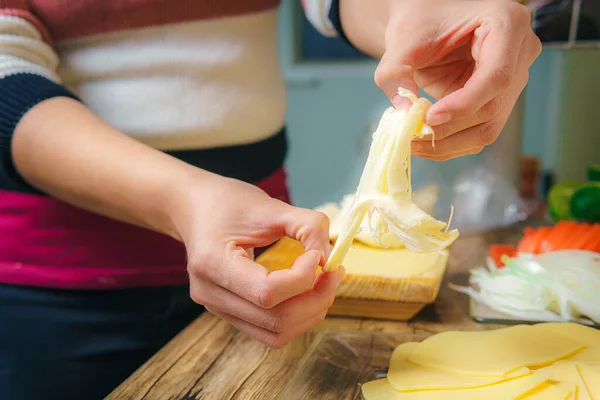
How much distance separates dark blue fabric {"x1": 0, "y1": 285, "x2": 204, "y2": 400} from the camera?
828 millimetres

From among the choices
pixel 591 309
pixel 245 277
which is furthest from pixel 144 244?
pixel 591 309

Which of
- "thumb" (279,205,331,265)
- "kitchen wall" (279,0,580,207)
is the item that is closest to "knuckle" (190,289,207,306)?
"thumb" (279,205,331,265)

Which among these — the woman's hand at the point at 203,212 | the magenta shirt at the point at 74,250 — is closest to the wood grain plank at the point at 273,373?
the woman's hand at the point at 203,212

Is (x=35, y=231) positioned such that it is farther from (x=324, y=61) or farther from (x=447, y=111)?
(x=324, y=61)

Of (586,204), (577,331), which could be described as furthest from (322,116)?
(577,331)

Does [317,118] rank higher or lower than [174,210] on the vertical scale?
lower

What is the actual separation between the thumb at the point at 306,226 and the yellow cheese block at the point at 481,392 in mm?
176

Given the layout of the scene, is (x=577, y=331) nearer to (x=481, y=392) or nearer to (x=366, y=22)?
(x=481, y=392)

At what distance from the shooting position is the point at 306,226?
56 centimetres

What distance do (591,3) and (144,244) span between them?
115 cm

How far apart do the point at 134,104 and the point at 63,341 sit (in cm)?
34

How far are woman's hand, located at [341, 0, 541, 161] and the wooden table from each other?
265 mm

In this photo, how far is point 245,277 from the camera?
21.0 inches

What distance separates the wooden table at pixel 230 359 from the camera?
26.0 inches
